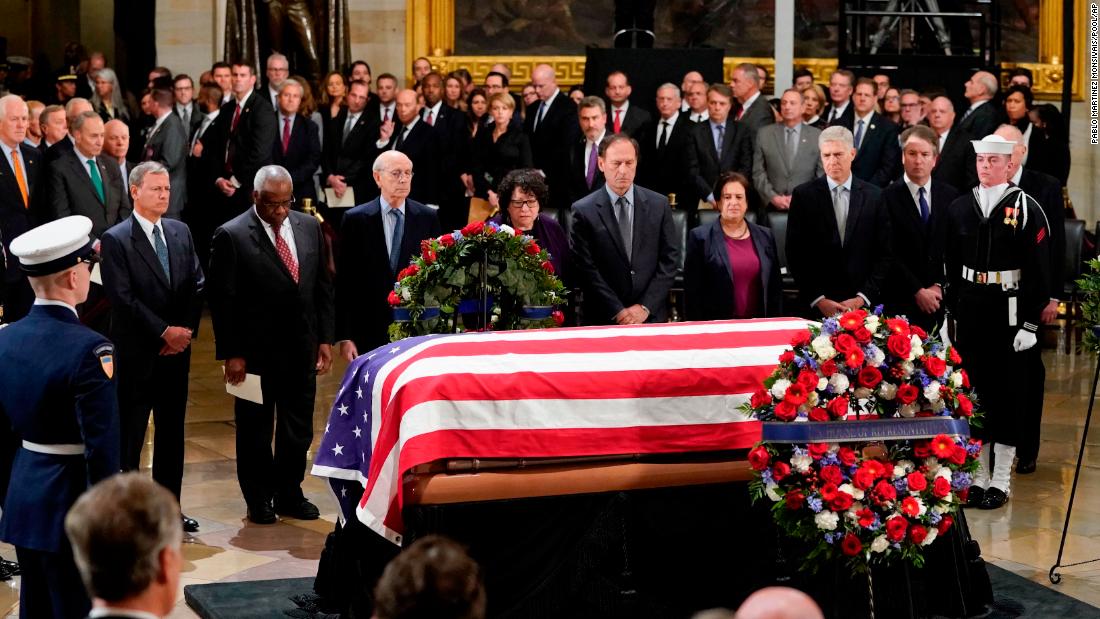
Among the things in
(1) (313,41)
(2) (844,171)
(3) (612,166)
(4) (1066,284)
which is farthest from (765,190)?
(1) (313,41)

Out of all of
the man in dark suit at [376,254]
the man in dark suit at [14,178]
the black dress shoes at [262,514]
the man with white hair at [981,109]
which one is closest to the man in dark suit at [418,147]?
the man in dark suit at [14,178]

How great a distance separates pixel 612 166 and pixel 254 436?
6.79ft

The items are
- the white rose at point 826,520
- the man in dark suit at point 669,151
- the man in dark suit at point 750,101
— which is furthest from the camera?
the man in dark suit at point 750,101

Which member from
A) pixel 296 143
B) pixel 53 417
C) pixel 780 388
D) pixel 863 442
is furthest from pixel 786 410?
pixel 296 143

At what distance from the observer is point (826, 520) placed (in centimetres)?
488

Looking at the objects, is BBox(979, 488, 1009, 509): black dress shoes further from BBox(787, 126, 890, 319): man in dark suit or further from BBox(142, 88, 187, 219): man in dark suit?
BBox(142, 88, 187, 219): man in dark suit

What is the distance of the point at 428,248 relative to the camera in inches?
240

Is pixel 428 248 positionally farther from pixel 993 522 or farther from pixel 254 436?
pixel 993 522

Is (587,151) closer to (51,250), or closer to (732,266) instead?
(732,266)

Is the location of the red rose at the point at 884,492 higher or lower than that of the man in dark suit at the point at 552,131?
lower

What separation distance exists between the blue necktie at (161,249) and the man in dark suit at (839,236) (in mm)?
3143

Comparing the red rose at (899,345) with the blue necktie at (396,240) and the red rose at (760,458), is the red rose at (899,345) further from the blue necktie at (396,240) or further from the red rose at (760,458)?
the blue necktie at (396,240)

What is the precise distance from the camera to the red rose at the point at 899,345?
505 centimetres

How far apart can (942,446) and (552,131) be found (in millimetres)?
7226
